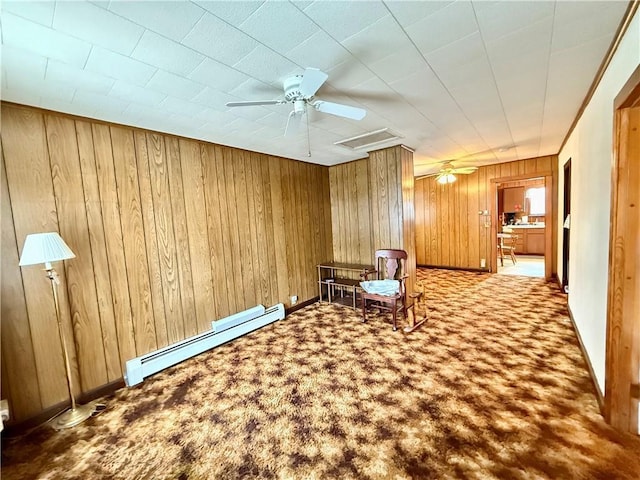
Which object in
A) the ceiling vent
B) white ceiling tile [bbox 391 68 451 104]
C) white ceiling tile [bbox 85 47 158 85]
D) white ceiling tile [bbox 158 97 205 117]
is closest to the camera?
white ceiling tile [bbox 85 47 158 85]

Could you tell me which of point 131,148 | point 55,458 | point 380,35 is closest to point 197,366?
point 55,458

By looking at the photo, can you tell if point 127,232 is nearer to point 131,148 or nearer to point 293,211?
point 131,148

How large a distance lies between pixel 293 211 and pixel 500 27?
322 centimetres

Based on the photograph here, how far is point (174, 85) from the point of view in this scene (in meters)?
1.89

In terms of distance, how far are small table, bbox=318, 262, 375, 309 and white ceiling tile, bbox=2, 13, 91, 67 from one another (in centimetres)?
361

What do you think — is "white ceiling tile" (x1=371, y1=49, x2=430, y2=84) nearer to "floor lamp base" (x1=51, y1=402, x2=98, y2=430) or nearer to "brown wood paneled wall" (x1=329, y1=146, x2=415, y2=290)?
"brown wood paneled wall" (x1=329, y1=146, x2=415, y2=290)

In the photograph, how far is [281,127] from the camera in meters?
2.80

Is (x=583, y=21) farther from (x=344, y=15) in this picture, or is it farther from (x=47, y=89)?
(x=47, y=89)

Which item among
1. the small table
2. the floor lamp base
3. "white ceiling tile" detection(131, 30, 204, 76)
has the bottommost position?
the floor lamp base

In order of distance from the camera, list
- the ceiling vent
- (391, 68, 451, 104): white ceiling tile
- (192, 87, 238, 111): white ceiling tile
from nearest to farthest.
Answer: (391, 68, 451, 104): white ceiling tile → (192, 87, 238, 111): white ceiling tile → the ceiling vent

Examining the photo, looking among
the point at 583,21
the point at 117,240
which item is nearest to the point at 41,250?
the point at 117,240

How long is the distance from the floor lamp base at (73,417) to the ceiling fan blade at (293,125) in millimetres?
3018

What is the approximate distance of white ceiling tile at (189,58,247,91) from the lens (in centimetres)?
169

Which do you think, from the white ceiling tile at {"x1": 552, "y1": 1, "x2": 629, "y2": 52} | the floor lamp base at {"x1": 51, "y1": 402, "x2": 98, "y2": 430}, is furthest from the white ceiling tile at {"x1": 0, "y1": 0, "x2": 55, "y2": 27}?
the floor lamp base at {"x1": 51, "y1": 402, "x2": 98, "y2": 430}
